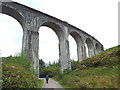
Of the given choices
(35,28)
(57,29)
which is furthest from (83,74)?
(57,29)

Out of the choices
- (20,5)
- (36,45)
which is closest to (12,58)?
(36,45)

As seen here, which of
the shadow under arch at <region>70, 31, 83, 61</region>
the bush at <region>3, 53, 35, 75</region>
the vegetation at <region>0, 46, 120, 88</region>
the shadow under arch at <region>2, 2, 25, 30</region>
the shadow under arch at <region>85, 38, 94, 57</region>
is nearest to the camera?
the vegetation at <region>0, 46, 120, 88</region>

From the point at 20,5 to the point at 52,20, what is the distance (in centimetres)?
648

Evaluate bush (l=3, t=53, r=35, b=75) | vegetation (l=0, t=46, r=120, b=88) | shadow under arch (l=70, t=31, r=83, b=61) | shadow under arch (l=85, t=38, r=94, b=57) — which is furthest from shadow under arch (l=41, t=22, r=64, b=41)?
shadow under arch (l=85, t=38, r=94, b=57)

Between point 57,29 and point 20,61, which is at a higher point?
point 57,29

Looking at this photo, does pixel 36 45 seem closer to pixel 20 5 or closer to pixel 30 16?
pixel 30 16

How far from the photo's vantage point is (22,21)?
20.5 meters

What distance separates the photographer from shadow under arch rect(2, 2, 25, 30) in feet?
62.1

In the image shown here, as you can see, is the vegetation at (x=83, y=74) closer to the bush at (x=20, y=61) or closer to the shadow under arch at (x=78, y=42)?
the bush at (x=20, y=61)

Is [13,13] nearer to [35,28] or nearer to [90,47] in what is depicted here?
[35,28]

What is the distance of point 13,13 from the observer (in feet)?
65.4

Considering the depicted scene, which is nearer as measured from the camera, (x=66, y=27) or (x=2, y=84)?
(x=2, y=84)

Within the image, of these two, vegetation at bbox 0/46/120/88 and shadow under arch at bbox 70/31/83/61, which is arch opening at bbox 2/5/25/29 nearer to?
vegetation at bbox 0/46/120/88

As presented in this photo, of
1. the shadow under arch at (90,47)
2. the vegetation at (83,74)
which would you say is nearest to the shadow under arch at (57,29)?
the vegetation at (83,74)
